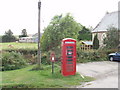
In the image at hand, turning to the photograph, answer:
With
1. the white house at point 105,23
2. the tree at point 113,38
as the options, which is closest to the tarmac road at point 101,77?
the tree at point 113,38

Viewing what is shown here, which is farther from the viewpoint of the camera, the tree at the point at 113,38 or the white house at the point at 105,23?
the white house at the point at 105,23

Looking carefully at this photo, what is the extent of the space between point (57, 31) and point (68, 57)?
8780 mm

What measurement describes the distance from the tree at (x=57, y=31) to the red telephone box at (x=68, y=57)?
8.15 meters

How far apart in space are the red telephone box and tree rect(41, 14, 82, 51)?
8.15 meters

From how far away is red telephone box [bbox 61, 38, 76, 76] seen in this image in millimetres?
8094

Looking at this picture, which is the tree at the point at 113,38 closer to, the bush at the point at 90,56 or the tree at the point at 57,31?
the bush at the point at 90,56

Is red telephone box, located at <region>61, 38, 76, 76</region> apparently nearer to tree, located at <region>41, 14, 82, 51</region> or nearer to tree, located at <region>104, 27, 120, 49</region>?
tree, located at <region>41, 14, 82, 51</region>

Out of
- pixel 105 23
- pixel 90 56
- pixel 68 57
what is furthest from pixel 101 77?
pixel 105 23

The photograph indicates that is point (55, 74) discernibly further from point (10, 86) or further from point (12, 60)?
point (12, 60)

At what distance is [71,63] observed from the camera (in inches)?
327

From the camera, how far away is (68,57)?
8.23 m

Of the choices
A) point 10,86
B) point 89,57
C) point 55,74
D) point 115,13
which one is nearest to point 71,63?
point 55,74

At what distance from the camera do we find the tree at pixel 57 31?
16641 millimetres

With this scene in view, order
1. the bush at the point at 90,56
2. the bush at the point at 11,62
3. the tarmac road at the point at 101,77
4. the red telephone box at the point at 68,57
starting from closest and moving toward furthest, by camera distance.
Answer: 1. the tarmac road at the point at 101,77
2. the red telephone box at the point at 68,57
3. the bush at the point at 11,62
4. the bush at the point at 90,56
